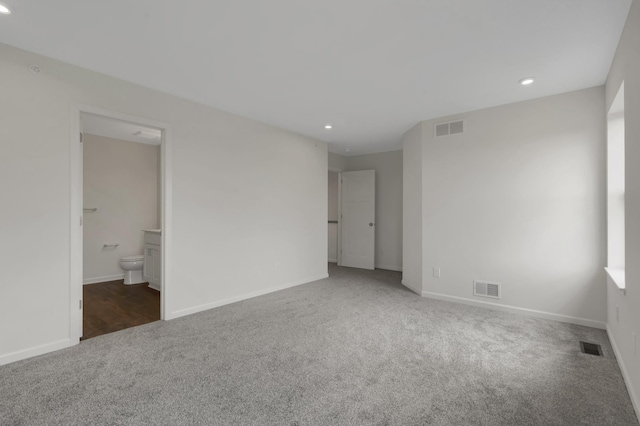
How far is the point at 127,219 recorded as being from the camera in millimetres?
5586

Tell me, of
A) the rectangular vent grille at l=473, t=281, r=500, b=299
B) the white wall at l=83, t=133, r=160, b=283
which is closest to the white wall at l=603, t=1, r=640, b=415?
the rectangular vent grille at l=473, t=281, r=500, b=299

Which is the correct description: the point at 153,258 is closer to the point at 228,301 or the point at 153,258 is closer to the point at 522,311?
the point at 228,301

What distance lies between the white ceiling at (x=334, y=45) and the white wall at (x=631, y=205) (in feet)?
0.67

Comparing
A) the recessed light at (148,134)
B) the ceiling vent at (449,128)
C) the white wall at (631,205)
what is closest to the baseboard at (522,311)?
the white wall at (631,205)

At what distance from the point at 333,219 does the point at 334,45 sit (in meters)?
5.60

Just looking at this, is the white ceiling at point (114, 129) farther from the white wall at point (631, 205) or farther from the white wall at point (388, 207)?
the white wall at point (631, 205)

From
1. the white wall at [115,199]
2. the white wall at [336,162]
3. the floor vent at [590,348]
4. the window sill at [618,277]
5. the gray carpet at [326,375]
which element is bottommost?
the gray carpet at [326,375]

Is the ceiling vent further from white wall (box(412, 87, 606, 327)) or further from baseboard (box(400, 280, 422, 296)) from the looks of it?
baseboard (box(400, 280, 422, 296))

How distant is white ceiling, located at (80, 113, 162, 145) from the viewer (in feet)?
14.6

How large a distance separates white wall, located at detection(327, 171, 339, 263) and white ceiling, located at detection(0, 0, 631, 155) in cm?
436

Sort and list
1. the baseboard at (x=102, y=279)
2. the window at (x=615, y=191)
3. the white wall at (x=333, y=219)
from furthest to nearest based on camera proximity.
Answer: the white wall at (x=333, y=219), the baseboard at (x=102, y=279), the window at (x=615, y=191)

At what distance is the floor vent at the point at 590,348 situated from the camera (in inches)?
103

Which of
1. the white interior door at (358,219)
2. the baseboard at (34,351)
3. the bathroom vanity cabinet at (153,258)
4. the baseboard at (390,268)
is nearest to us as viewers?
the baseboard at (34,351)

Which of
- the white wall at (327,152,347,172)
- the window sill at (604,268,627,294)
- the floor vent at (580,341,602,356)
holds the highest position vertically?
the white wall at (327,152,347,172)
